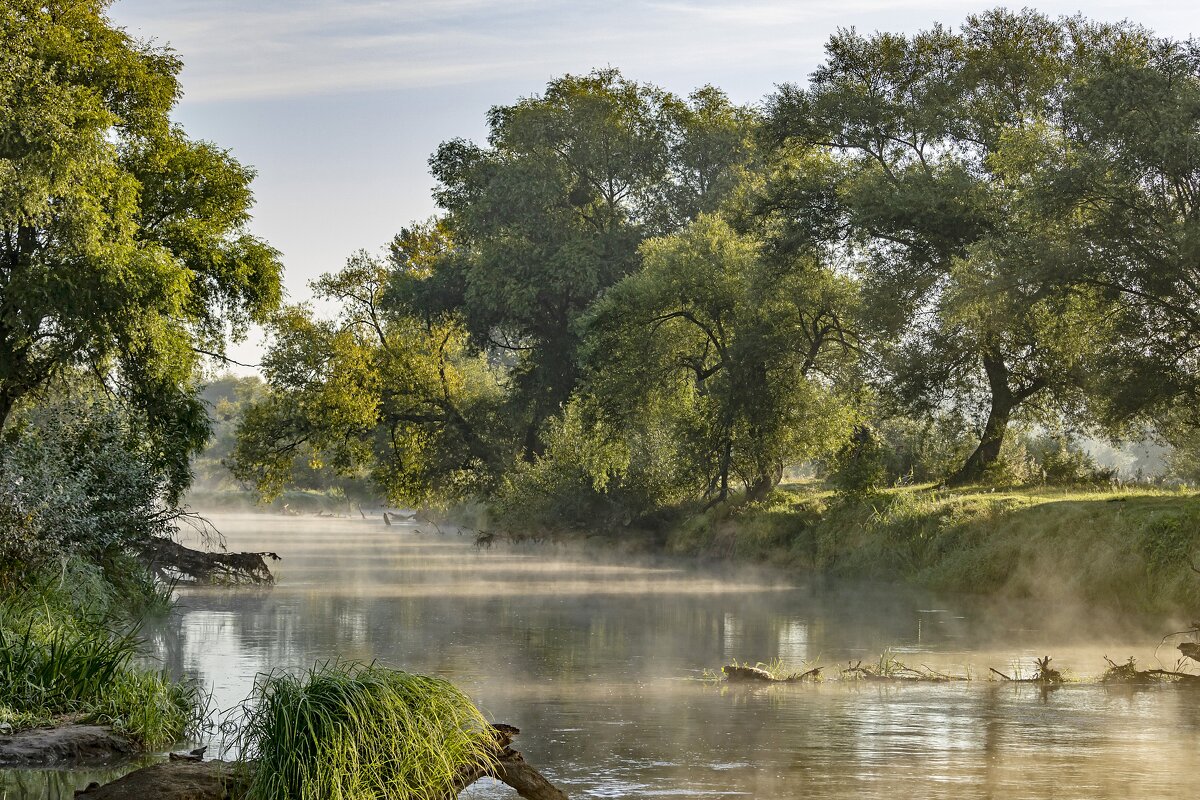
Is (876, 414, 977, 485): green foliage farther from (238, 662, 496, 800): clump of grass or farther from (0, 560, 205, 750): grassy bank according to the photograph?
(238, 662, 496, 800): clump of grass

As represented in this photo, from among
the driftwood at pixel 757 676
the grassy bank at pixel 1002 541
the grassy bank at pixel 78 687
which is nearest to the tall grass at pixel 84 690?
the grassy bank at pixel 78 687

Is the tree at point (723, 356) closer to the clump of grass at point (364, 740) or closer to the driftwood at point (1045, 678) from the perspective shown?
the driftwood at point (1045, 678)

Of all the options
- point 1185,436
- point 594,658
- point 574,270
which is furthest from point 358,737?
point 574,270

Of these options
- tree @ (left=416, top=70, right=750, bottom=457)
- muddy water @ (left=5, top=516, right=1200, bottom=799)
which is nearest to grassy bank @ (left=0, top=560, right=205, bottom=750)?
muddy water @ (left=5, top=516, right=1200, bottom=799)

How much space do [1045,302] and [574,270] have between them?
24127mm

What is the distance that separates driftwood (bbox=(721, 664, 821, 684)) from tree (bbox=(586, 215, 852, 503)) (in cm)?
2600

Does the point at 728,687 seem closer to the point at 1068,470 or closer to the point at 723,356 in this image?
the point at 1068,470

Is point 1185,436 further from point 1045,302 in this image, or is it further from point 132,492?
point 132,492

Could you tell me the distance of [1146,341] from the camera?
32.2 m

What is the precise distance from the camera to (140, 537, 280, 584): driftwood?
1257 inches

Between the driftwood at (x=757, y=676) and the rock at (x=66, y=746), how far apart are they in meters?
8.89

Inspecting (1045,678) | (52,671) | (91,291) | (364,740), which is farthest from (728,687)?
(91,291)

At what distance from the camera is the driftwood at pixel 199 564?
105 feet

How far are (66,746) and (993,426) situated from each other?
1316 inches
